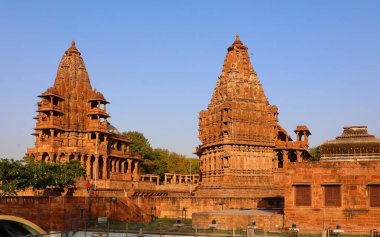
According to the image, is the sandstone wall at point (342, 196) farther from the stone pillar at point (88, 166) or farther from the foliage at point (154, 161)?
the foliage at point (154, 161)

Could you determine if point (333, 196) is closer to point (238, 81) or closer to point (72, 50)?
point (238, 81)

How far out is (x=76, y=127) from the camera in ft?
264

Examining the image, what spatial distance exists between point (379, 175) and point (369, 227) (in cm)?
373

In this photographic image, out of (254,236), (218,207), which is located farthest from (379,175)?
(218,207)

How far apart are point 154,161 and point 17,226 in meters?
72.8

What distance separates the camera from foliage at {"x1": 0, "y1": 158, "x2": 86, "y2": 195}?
57.1 metres

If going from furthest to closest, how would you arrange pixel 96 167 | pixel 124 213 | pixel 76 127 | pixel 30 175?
1. pixel 76 127
2. pixel 96 167
3. pixel 30 175
4. pixel 124 213

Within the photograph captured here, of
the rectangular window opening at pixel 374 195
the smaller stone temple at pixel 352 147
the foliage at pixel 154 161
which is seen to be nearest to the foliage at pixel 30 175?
the smaller stone temple at pixel 352 147

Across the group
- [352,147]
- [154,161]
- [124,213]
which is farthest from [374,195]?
[154,161]

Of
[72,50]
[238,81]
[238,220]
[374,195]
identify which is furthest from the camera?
[72,50]

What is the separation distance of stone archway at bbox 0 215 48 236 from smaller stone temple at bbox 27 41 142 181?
101ft

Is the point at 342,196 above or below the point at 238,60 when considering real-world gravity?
below

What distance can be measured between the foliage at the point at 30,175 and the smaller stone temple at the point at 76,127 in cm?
1158

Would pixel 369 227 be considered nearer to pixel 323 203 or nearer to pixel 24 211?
pixel 323 203
